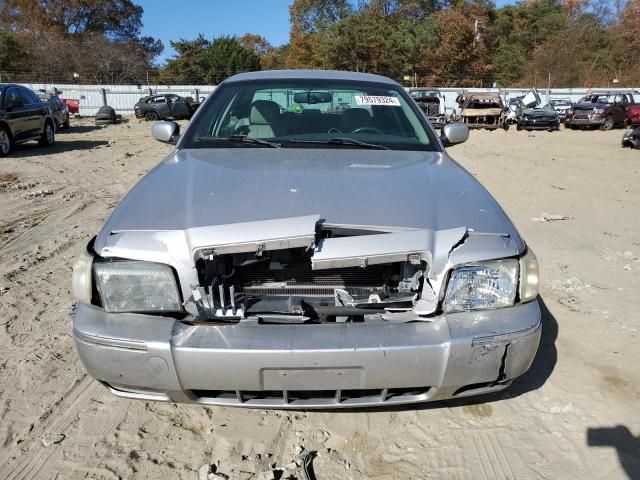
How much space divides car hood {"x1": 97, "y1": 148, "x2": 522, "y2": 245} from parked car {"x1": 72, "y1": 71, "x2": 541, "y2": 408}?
0.01 m

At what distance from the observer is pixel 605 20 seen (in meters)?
49.2

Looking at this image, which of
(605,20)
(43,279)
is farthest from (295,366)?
(605,20)

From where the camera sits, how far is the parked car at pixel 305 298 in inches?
77.3

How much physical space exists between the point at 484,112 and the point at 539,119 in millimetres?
2325

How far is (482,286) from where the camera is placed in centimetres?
212

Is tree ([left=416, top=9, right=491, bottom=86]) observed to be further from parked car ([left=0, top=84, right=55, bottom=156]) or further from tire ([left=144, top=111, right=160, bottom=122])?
parked car ([left=0, top=84, right=55, bottom=156])

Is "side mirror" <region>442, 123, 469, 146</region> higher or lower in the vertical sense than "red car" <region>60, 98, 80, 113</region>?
lower

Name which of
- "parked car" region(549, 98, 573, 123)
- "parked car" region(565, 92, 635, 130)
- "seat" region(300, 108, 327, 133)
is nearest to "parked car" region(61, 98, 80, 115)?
"parked car" region(549, 98, 573, 123)

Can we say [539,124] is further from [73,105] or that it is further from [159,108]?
[73,105]

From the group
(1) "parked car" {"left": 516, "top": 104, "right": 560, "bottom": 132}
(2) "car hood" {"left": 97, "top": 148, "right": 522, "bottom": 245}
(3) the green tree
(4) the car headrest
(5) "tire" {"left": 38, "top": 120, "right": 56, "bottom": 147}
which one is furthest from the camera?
(3) the green tree

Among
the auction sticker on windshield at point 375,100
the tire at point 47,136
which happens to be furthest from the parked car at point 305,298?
the tire at point 47,136

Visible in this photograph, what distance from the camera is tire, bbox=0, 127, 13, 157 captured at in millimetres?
11406

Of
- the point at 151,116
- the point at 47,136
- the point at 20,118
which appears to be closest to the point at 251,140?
the point at 20,118

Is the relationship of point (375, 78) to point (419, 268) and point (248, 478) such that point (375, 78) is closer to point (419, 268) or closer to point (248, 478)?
point (419, 268)
